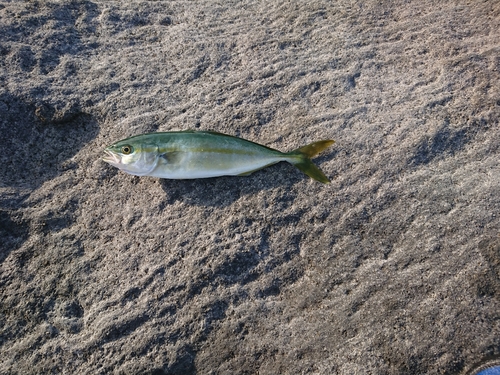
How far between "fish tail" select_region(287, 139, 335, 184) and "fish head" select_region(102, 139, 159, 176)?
1.07 m

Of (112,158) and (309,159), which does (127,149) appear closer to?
(112,158)

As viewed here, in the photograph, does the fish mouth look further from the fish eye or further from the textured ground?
the textured ground

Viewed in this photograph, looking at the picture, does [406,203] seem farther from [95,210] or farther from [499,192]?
[95,210]

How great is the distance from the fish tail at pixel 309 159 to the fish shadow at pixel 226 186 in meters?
0.09

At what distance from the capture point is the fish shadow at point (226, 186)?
316cm

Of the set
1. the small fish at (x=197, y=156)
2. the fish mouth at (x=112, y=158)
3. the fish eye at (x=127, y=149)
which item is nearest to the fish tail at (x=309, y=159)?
the small fish at (x=197, y=156)

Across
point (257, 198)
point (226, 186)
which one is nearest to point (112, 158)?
point (226, 186)

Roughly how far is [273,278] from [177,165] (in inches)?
44.5

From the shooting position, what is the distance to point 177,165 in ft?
9.92

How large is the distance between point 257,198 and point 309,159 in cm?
53

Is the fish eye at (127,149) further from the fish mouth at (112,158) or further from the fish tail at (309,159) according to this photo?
the fish tail at (309,159)

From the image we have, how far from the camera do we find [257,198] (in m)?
3.15

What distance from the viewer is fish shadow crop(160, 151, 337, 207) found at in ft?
10.4

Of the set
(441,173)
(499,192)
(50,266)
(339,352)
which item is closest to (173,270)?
(50,266)
